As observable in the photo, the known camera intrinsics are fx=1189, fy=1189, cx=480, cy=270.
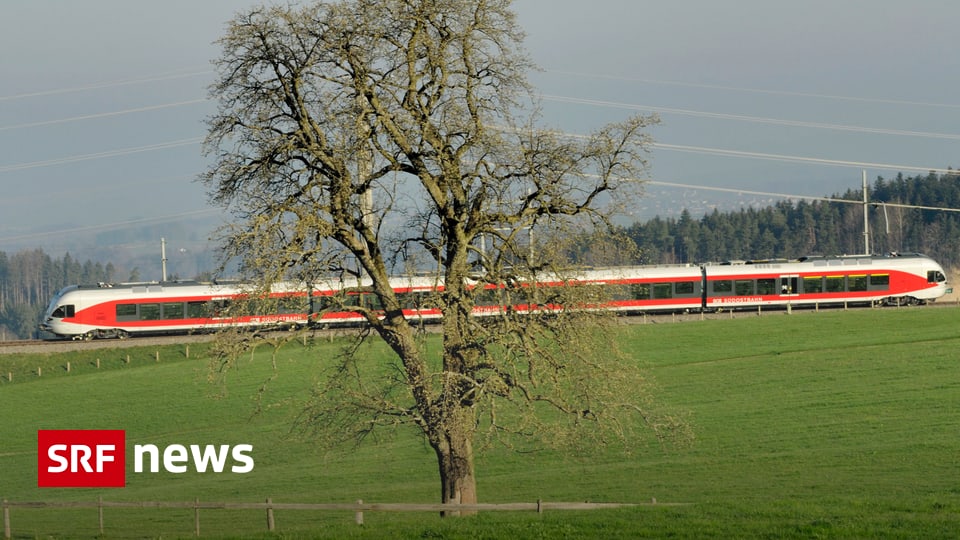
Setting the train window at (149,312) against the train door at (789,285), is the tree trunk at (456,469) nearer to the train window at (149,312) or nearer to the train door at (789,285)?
the train window at (149,312)

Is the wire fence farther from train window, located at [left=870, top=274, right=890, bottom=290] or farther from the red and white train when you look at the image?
train window, located at [left=870, top=274, right=890, bottom=290]

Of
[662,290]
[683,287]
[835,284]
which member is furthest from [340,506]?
[835,284]

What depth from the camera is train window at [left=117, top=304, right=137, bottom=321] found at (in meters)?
64.1

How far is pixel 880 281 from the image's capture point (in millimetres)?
72062

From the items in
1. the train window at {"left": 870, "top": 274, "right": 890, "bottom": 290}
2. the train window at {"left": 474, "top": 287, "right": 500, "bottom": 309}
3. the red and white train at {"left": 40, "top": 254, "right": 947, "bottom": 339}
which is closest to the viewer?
the train window at {"left": 474, "top": 287, "right": 500, "bottom": 309}

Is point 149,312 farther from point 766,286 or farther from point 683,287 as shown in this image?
point 766,286

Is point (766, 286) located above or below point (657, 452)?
above

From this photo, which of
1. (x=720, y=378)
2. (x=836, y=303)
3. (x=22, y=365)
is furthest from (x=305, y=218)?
(x=836, y=303)

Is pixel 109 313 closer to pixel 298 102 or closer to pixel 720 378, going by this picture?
pixel 720 378

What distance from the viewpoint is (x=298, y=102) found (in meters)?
24.5

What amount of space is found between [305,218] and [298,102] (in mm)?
2761

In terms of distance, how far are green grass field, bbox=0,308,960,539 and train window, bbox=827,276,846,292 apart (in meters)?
6.26

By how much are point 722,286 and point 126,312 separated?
3410 cm

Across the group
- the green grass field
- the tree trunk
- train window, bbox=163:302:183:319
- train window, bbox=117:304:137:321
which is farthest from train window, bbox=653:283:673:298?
the tree trunk
